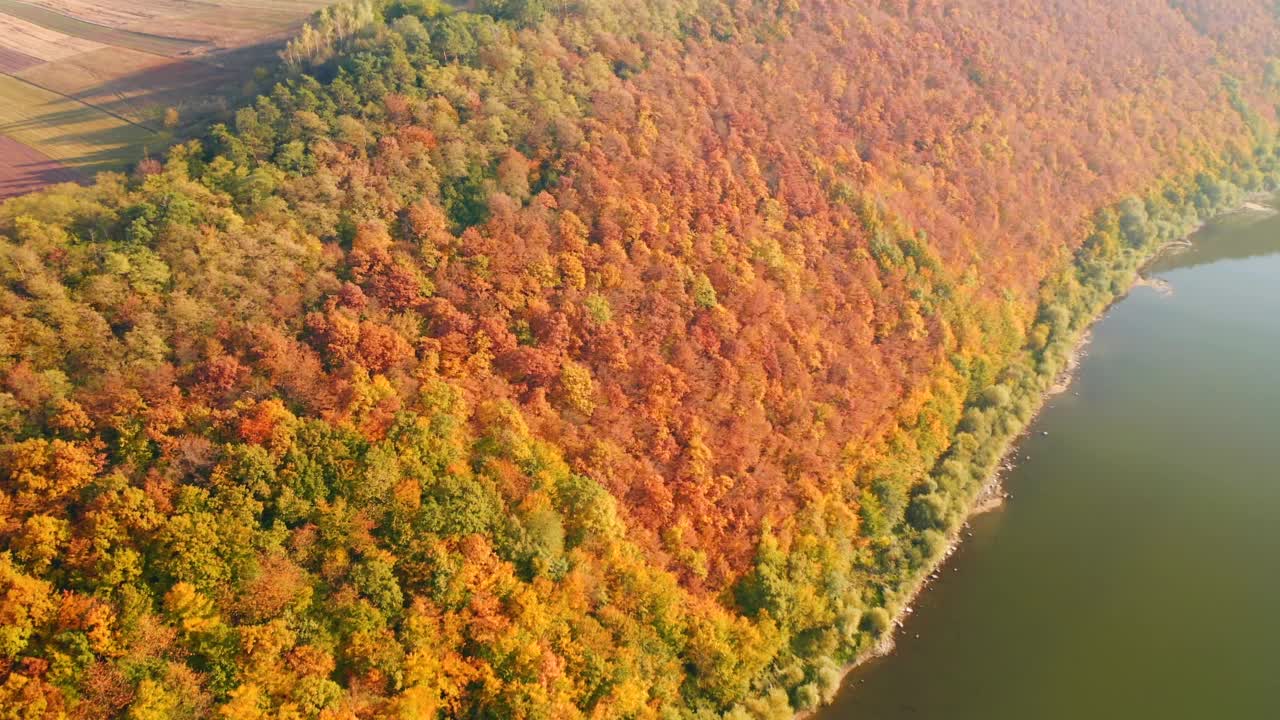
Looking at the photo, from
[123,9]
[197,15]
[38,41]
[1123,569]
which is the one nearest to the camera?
[1123,569]

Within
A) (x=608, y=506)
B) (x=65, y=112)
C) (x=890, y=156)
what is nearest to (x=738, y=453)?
(x=608, y=506)

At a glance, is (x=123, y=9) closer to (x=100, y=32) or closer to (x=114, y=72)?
(x=100, y=32)

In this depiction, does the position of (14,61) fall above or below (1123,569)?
above

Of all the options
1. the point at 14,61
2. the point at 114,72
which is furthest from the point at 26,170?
the point at 14,61

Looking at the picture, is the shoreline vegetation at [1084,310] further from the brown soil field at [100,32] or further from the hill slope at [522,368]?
the brown soil field at [100,32]

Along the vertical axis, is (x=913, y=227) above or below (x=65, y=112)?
below

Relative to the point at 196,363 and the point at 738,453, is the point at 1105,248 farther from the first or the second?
the point at 196,363

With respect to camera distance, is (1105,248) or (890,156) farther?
(1105,248)
